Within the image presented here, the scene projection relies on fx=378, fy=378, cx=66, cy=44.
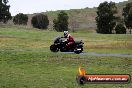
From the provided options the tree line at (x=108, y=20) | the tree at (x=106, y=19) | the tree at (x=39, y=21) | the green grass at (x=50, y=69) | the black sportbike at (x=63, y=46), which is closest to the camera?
the green grass at (x=50, y=69)

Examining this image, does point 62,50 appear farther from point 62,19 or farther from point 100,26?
point 62,19

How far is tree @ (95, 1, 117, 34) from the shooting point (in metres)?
129

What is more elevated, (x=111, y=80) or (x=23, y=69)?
(x=111, y=80)

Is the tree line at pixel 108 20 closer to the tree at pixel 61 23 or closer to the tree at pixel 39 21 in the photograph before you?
the tree at pixel 61 23

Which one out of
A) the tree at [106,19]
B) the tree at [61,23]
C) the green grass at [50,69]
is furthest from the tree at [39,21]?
the green grass at [50,69]

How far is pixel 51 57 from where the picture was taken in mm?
37438

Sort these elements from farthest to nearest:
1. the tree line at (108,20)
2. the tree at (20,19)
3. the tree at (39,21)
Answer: the tree at (20,19) < the tree at (39,21) < the tree line at (108,20)

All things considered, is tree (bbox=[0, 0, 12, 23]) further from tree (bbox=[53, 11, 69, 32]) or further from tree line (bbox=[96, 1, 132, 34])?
tree line (bbox=[96, 1, 132, 34])

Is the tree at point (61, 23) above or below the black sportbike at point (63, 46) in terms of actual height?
below

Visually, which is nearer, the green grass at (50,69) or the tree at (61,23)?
the green grass at (50,69)

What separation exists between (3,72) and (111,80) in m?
12.7

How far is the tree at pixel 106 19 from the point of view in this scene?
129 m

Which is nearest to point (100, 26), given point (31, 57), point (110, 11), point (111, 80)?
point (110, 11)

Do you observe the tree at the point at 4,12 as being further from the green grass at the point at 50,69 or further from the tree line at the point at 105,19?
the green grass at the point at 50,69
